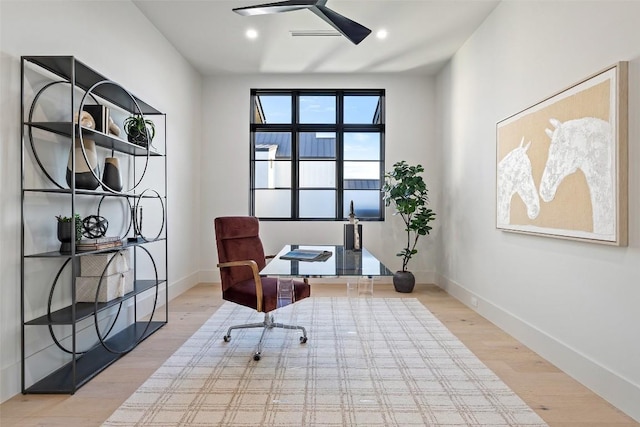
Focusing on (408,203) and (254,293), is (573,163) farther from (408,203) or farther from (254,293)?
(408,203)

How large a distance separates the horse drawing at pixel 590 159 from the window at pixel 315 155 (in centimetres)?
298

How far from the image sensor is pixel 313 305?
13.4 feet

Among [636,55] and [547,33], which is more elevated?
[547,33]

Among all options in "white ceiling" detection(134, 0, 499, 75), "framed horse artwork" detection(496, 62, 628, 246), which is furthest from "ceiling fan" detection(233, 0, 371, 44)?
"framed horse artwork" detection(496, 62, 628, 246)

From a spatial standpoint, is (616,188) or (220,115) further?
(220,115)

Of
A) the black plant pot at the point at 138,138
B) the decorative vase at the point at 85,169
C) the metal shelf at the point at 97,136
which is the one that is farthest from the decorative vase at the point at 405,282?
the decorative vase at the point at 85,169

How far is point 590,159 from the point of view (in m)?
2.17

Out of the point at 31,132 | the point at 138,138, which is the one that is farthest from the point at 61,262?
the point at 138,138

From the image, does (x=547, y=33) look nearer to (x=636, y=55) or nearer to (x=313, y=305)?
(x=636, y=55)

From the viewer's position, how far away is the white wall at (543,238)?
1.96 metres

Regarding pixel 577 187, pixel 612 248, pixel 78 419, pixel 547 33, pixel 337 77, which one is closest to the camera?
pixel 78 419

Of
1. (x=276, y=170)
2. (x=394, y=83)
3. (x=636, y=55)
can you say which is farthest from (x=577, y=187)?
(x=276, y=170)

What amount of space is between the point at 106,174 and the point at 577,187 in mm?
3162

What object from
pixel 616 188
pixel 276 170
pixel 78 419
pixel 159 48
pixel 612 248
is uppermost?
pixel 159 48
